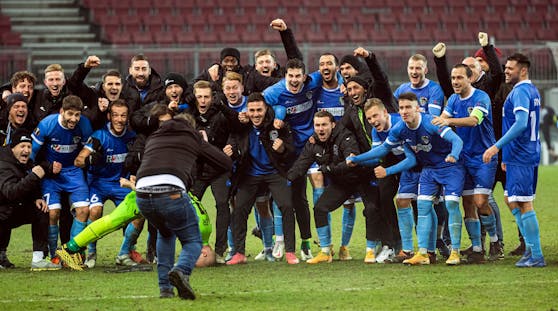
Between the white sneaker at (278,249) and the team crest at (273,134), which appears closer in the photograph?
the team crest at (273,134)

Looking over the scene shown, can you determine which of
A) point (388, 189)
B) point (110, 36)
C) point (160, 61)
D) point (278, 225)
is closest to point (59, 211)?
point (278, 225)

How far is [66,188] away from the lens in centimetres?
1045

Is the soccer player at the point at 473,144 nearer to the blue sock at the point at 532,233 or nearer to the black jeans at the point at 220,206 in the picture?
the blue sock at the point at 532,233

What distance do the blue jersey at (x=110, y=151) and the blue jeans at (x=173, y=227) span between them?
279cm

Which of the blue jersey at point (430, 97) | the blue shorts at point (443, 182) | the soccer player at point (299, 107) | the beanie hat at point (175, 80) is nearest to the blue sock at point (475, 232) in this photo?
the blue shorts at point (443, 182)

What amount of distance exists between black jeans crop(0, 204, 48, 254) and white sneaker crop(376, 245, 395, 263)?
3376 mm

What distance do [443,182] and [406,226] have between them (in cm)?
64

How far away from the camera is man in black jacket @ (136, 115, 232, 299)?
25.0ft

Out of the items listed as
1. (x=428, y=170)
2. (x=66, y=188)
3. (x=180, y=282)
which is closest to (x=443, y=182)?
(x=428, y=170)

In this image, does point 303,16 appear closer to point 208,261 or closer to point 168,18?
point 168,18

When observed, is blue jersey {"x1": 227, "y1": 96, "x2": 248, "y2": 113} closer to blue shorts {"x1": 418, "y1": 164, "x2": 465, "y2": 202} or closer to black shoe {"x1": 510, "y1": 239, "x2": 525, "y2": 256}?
blue shorts {"x1": 418, "y1": 164, "x2": 465, "y2": 202}

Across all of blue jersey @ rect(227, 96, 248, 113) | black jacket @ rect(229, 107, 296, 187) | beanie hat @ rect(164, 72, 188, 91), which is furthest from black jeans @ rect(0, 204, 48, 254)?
blue jersey @ rect(227, 96, 248, 113)

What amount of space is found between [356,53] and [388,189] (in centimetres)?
142

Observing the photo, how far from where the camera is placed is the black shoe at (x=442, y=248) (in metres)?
10.6
